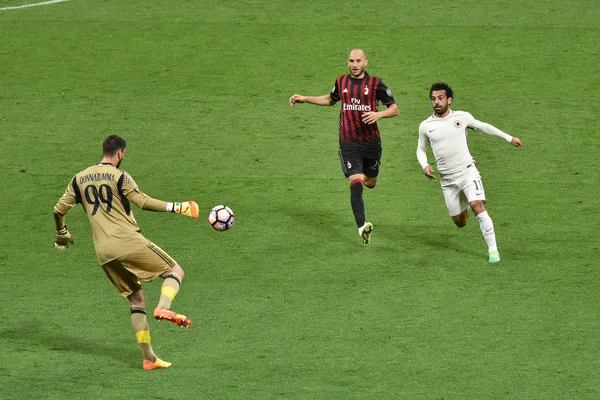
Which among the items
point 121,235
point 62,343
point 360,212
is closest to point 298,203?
point 360,212

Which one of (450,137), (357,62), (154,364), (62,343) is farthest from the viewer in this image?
(357,62)

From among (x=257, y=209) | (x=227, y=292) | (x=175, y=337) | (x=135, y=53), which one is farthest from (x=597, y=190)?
(x=135, y=53)

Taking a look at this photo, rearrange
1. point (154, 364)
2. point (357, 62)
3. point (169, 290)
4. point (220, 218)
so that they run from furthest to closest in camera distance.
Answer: point (357, 62), point (220, 218), point (154, 364), point (169, 290)

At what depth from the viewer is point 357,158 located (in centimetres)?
1535

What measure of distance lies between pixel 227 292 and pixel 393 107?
3.26m

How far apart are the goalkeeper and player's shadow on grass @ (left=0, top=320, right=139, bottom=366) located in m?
0.57

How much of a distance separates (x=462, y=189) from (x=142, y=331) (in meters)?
4.95

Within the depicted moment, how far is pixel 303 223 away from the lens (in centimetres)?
1616

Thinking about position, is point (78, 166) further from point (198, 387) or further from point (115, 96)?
point (198, 387)

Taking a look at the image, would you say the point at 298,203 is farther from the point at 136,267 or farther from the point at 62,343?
the point at 136,267

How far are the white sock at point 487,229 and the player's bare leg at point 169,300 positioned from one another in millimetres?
4366

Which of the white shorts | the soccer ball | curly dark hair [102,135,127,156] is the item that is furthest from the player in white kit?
curly dark hair [102,135,127,156]

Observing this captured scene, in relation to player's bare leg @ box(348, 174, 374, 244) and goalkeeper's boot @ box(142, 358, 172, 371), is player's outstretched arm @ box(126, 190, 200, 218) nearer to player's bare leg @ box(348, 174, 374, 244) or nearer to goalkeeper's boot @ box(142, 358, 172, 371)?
goalkeeper's boot @ box(142, 358, 172, 371)

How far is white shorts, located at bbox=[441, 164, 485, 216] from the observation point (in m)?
14.5
